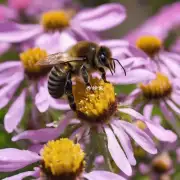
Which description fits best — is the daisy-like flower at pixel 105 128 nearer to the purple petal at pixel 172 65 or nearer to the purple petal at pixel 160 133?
the purple petal at pixel 160 133

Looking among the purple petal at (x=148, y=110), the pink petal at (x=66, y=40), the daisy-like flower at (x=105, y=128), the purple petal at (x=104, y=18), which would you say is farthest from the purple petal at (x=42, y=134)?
the purple petal at (x=104, y=18)

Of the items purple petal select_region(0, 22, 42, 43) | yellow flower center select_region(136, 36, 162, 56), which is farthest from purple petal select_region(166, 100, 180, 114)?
purple petal select_region(0, 22, 42, 43)

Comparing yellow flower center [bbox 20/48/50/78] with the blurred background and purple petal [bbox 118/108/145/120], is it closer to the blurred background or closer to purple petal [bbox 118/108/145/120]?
purple petal [bbox 118/108/145/120]

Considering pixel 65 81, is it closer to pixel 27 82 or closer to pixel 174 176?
pixel 27 82

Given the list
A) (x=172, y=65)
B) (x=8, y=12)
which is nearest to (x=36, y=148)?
(x=172, y=65)

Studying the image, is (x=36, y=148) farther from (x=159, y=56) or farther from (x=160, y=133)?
(x=159, y=56)
